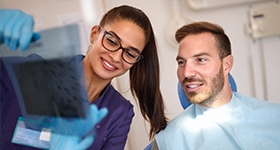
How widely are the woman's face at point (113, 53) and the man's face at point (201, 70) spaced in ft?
1.13

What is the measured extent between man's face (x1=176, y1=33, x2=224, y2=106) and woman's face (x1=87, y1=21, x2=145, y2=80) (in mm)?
344

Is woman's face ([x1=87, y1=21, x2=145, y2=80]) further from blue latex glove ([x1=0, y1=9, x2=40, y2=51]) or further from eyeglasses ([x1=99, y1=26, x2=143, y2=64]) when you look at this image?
blue latex glove ([x1=0, y1=9, x2=40, y2=51])

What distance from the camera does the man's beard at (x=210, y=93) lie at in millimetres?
1190

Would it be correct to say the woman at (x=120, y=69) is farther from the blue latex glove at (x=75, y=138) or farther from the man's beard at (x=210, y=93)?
the blue latex glove at (x=75, y=138)

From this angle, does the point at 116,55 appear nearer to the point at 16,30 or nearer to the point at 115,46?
the point at 115,46

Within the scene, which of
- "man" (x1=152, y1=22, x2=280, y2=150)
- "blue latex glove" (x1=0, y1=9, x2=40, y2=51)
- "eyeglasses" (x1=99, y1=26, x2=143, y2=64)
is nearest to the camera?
"blue latex glove" (x1=0, y1=9, x2=40, y2=51)

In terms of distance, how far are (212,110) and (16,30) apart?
111 centimetres

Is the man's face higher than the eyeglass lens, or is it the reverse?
the eyeglass lens

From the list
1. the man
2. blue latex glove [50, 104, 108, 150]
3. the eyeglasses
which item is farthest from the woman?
blue latex glove [50, 104, 108, 150]

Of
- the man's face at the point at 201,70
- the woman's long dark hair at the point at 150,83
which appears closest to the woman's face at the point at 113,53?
the woman's long dark hair at the point at 150,83

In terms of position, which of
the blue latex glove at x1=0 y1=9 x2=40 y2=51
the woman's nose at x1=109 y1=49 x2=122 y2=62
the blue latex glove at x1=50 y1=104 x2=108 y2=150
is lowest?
the blue latex glove at x1=50 y1=104 x2=108 y2=150

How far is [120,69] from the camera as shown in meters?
0.99

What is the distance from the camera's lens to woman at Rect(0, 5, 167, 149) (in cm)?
92

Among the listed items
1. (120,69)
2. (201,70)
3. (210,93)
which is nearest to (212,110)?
(210,93)
